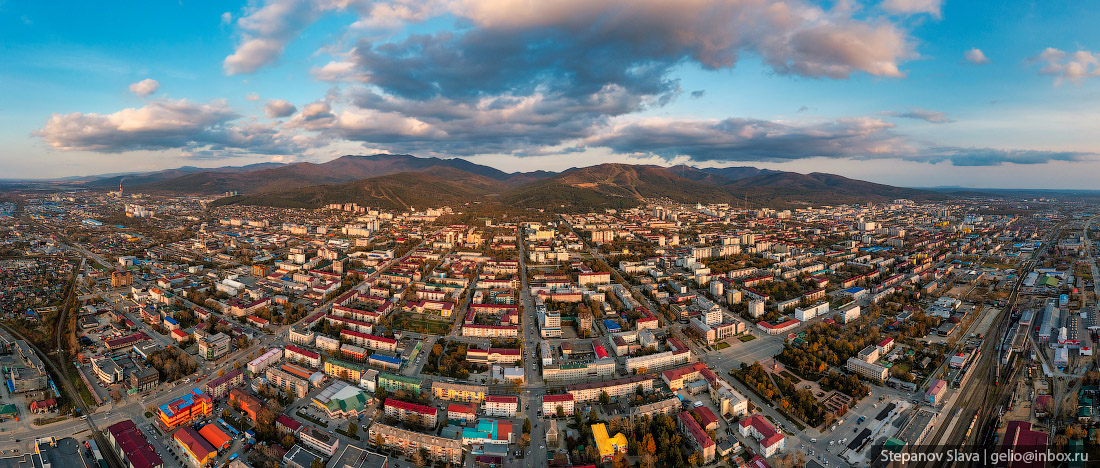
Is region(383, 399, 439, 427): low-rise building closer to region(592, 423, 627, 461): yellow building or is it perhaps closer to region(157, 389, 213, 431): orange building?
region(592, 423, 627, 461): yellow building

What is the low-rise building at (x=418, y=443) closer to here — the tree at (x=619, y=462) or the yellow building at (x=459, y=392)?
the yellow building at (x=459, y=392)

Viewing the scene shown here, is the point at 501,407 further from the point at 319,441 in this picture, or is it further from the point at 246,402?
the point at 246,402

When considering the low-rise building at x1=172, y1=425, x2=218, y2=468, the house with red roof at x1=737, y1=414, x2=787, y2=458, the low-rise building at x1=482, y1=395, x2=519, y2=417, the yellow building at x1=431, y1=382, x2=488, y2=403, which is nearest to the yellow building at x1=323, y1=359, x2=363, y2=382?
the yellow building at x1=431, y1=382, x2=488, y2=403

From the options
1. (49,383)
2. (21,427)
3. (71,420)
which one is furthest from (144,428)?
(49,383)

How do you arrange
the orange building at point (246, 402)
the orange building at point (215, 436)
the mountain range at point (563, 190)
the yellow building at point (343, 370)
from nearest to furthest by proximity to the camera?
the orange building at point (215, 436), the orange building at point (246, 402), the yellow building at point (343, 370), the mountain range at point (563, 190)

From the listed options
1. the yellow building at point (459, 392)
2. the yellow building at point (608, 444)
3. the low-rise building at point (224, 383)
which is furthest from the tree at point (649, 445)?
the low-rise building at point (224, 383)
